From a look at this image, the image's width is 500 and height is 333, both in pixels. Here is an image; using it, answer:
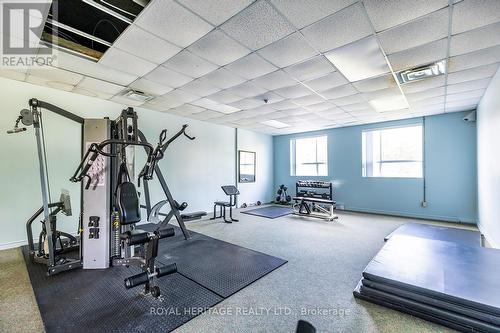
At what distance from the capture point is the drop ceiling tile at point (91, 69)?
303 centimetres

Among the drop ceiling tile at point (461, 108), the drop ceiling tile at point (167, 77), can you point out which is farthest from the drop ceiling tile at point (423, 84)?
the drop ceiling tile at point (167, 77)

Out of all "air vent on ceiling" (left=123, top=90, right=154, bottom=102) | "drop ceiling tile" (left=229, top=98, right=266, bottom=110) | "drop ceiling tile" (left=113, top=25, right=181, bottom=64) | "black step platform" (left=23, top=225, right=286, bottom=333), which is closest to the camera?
"black step platform" (left=23, top=225, right=286, bottom=333)

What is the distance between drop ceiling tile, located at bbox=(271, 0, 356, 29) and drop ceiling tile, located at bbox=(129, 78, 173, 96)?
260cm

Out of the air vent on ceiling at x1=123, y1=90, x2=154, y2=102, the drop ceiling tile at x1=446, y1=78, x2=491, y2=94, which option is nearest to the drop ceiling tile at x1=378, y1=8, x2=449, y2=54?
the drop ceiling tile at x1=446, y1=78, x2=491, y2=94

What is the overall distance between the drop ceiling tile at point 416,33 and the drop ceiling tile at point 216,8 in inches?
62.7

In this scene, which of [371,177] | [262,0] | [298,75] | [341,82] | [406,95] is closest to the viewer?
[262,0]

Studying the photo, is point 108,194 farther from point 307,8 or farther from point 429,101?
point 429,101

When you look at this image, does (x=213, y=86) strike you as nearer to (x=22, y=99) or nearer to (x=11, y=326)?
(x=22, y=99)

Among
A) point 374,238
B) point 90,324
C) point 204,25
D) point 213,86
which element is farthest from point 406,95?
point 90,324

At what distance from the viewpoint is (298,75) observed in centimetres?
352

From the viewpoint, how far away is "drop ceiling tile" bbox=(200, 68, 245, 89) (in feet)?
11.2

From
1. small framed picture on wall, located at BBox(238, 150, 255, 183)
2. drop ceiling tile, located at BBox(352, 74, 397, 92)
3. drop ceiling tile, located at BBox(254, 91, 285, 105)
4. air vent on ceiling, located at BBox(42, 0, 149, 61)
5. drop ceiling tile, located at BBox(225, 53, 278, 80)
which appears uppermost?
air vent on ceiling, located at BBox(42, 0, 149, 61)

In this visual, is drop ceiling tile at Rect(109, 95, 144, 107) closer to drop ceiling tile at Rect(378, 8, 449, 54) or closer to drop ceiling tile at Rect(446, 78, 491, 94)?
drop ceiling tile at Rect(378, 8, 449, 54)

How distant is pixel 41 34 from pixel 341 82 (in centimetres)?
413
